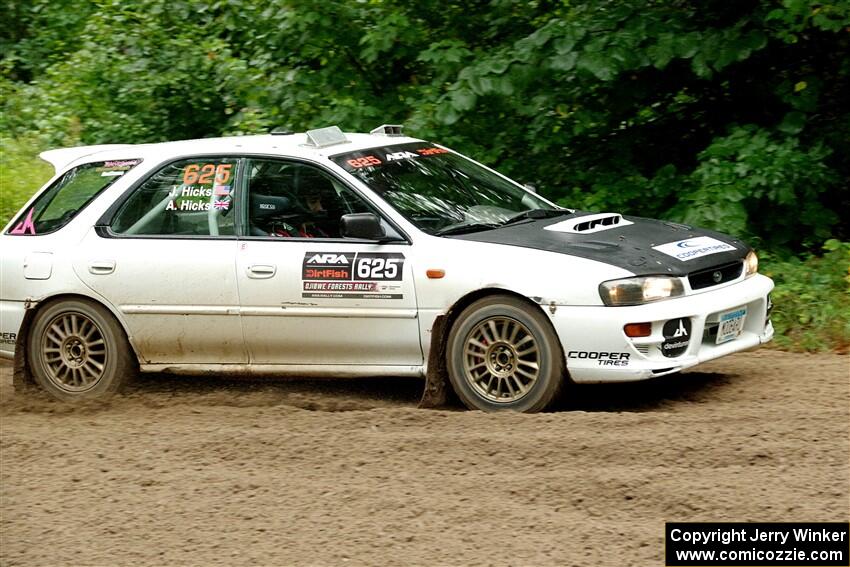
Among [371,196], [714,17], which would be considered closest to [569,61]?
[714,17]

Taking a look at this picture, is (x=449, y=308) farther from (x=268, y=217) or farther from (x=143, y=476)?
(x=143, y=476)

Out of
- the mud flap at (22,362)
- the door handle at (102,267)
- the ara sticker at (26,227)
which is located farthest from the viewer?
the ara sticker at (26,227)

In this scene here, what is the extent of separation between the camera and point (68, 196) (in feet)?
27.1

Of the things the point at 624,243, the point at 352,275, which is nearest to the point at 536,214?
the point at 624,243

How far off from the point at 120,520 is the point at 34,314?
288 cm

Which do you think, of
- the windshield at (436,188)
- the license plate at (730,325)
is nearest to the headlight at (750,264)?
the license plate at (730,325)

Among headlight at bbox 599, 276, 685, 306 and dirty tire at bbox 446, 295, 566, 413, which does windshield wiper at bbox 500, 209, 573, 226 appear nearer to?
dirty tire at bbox 446, 295, 566, 413

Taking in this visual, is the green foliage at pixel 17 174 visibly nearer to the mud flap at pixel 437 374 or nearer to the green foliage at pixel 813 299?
the mud flap at pixel 437 374

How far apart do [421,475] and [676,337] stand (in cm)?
169

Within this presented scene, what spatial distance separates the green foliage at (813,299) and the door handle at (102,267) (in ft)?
14.2

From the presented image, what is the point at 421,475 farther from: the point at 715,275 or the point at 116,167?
the point at 116,167

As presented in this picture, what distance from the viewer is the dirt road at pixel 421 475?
508 centimetres

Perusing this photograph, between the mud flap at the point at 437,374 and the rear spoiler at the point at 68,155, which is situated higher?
the rear spoiler at the point at 68,155

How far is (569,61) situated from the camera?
988 centimetres
